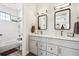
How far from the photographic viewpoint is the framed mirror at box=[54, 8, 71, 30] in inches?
50.7

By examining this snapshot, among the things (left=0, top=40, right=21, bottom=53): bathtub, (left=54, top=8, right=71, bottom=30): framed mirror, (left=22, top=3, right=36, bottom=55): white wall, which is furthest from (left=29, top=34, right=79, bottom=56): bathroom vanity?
(left=0, top=40, right=21, bottom=53): bathtub

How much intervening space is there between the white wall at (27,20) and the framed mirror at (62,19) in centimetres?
48

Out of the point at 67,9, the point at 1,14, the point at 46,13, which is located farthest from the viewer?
the point at 46,13

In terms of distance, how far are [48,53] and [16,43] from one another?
63cm

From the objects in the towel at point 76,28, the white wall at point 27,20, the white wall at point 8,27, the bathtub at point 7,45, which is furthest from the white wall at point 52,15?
the bathtub at point 7,45

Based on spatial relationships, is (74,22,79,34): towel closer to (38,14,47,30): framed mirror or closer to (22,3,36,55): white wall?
(38,14,47,30): framed mirror

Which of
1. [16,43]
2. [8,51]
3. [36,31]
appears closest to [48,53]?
[36,31]

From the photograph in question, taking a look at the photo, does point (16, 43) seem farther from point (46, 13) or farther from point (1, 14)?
point (46, 13)

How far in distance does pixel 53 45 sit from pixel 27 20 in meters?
0.76

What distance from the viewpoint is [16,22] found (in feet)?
4.24

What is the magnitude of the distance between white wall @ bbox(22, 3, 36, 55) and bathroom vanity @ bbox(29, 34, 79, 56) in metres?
0.11

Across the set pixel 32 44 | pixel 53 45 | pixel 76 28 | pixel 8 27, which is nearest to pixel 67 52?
pixel 53 45

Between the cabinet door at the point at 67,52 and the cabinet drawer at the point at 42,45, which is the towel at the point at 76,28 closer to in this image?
the cabinet door at the point at 67,52

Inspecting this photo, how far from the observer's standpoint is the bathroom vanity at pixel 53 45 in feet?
3.76
